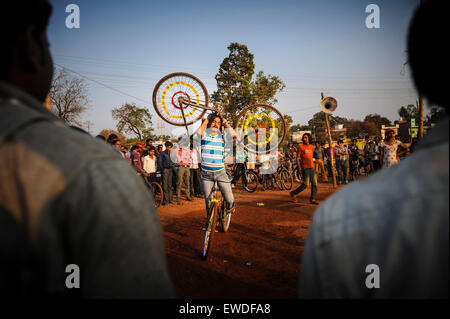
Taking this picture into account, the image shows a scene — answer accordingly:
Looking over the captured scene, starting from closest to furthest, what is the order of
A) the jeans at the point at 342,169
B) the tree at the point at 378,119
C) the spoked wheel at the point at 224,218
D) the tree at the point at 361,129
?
the spoked wheel at the point at 224,218 → the jeans at the point at 342,169 → the tree at the point at 361,129 → the tree at the point at 378,119

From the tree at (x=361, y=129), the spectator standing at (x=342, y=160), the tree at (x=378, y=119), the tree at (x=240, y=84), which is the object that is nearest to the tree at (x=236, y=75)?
the tree at (x=240, y=84)

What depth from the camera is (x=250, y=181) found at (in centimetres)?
1177

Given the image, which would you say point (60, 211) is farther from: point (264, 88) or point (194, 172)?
point (264, 88)

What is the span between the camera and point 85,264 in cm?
56

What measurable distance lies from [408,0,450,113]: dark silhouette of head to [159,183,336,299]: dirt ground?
2935mm

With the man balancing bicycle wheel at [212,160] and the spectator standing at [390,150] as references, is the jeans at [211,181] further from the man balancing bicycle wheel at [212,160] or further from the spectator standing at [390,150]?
the spectator standing at [390,150]

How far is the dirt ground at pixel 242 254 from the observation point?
3105mm

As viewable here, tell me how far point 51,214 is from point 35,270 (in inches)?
5.1

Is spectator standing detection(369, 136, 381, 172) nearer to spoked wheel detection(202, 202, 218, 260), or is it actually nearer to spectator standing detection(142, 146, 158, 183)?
spoked wheel detection(202, 202, 218, 260)

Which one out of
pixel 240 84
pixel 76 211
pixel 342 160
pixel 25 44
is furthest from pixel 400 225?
pixel 240 84

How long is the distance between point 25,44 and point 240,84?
2601 cm

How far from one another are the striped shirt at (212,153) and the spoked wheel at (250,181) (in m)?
6.74
